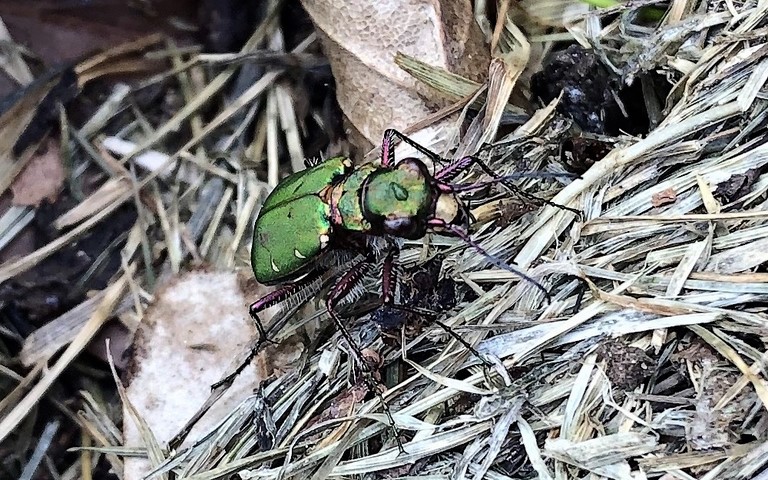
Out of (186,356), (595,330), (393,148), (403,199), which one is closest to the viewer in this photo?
(595,330)

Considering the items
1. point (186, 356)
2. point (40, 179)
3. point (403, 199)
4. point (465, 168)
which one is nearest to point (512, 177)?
point (465, 168)

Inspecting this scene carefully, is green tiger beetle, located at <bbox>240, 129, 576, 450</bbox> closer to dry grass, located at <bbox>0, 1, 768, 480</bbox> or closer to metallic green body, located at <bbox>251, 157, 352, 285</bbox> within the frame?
metallic green body, located at <bbox>251, 157, 352, 285</bbox>

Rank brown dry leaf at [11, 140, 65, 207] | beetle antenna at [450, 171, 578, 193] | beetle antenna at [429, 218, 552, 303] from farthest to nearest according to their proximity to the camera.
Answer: brown dry leaf at [11, 140, 65, 207] → beetle antenna at [450, 171, 578, 193] → beetle antenna at [429, 218, 552, 303]

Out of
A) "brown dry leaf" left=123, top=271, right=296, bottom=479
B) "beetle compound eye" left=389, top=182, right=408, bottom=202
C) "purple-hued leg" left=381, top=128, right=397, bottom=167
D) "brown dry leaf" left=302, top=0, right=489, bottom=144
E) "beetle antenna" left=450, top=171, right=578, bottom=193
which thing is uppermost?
"brown dry leaf" left=302, top=0, right=489, bottom=144

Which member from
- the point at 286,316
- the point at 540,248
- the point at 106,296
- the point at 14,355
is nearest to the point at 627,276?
the point at 540,248

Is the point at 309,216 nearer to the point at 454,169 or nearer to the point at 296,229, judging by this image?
the point at 296,229

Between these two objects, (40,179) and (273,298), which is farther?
(40,179)

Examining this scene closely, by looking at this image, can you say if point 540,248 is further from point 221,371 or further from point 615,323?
point 221,371

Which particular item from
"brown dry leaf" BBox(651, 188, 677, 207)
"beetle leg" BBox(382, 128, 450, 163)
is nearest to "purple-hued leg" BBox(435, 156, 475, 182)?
"beetle leg" BBox(382, 128, 450, 163)
